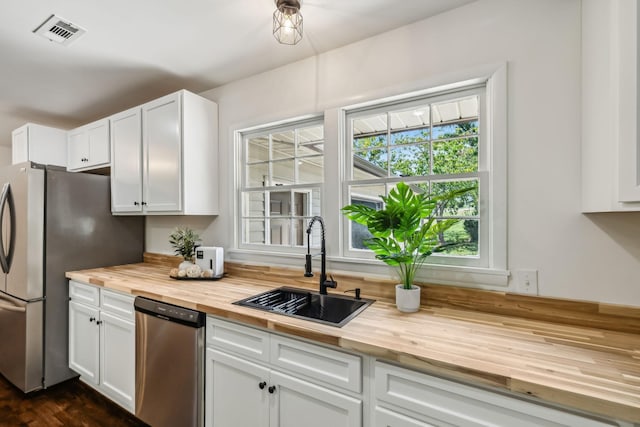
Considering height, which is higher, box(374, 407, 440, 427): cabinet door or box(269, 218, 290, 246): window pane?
box(269, 218, 290, 246): window pane

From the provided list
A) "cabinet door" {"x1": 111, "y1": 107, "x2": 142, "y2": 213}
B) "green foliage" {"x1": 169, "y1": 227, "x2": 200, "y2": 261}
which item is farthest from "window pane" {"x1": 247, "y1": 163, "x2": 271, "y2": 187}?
"cabinet door" {"x1": 111, "y1": 107, "x2": 142, "y2": 213}

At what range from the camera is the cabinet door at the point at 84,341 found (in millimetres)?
2209

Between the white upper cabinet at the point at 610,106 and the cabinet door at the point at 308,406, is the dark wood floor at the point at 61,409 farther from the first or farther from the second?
the white upper cabinet at the point at 610,106

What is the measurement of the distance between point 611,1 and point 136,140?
2.95 m

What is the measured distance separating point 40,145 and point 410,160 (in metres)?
3.60

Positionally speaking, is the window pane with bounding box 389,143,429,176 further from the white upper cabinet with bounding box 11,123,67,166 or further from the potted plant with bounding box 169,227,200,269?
the white upper cabinet with bounding box 11,123,67,166

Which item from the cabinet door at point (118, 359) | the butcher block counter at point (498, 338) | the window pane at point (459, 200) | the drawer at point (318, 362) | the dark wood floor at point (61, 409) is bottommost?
the dark wood floor at point (61, 409)

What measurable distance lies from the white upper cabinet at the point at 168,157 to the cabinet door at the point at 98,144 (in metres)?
0.12

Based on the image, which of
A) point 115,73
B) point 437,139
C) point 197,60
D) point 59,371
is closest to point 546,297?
point 437,139

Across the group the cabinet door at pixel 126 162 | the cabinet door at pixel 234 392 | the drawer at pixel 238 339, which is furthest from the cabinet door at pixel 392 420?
the cabinet door at pixel 126 162

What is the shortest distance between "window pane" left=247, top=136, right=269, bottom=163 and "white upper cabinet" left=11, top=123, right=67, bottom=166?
2.22m

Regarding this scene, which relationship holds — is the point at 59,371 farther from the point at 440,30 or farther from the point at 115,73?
the point at 440,30

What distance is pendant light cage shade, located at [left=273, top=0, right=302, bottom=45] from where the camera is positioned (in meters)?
1.52

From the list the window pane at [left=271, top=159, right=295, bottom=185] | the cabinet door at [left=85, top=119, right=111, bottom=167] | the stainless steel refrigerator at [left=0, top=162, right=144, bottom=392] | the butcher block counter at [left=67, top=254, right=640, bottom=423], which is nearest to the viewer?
the butcher block counter at [left=67, top=254, right=640, bottom=423]
